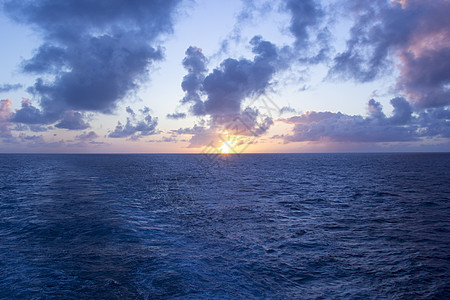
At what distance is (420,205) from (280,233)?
19661mm

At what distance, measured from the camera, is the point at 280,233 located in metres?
18.2

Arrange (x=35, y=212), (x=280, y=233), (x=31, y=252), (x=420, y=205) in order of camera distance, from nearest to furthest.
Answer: (x=31, y=252) → (x=280, y=233) → (x=35, y=212) → (x=420, y=205)

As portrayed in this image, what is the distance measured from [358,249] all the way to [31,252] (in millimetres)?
17494

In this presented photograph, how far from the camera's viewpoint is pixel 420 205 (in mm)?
28219

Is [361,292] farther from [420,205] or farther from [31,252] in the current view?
[420,205]

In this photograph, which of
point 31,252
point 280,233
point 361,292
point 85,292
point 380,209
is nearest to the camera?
point 85,292

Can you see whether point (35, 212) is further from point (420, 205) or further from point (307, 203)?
point (420, 205)

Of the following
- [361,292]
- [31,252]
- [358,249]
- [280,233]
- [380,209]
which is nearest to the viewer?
[361,292]

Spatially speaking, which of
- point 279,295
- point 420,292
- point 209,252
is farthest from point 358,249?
point 209,252

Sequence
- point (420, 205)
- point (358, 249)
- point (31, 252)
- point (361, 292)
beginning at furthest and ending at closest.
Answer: point (420, 205) → point (358, 249) → point (31, 252) → point (361, 292)

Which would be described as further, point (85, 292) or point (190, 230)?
point (190, 230)

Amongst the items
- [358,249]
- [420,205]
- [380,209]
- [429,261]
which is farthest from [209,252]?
[420,205]

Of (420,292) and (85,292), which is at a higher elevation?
(85,292)

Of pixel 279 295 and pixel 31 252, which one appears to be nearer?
pixel 279 295
